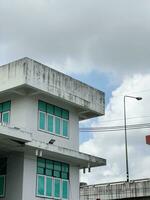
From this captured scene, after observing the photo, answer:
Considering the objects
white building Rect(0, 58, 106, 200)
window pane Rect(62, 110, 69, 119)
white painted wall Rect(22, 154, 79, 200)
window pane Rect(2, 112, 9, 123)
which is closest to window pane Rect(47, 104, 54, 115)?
white building Rect(0, 58, 106, 200)

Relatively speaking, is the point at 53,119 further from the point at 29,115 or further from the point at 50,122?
the point at 29,115

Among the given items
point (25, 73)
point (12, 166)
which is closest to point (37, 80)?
point (25, 73)

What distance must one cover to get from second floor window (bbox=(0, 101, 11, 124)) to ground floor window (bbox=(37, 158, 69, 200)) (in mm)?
2584

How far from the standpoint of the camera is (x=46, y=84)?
21.5m

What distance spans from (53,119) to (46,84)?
214cm

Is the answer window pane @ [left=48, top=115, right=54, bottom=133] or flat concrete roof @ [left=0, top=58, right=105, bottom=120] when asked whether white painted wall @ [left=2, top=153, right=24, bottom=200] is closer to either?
window pane @ [left=48, top=115, right=54, bottom=133]

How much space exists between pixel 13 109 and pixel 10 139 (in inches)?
128

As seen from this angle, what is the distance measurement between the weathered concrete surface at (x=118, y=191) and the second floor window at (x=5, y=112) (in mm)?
10672

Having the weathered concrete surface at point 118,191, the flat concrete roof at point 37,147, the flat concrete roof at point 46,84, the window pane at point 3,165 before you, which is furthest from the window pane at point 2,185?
the weathered concrete surface at point 118,191

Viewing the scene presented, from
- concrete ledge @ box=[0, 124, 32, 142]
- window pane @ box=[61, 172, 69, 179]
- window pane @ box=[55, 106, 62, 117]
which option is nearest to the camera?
concrete ledge @ box=[0, 124, 32, 142]

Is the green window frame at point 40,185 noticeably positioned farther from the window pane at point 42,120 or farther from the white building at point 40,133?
the window pane at point 42,120

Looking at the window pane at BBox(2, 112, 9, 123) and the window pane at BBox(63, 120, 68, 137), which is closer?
the window pane at BBox(2, 112, 9, 123)

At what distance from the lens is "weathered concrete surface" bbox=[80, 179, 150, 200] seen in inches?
1104

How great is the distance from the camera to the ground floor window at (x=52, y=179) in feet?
69.8
